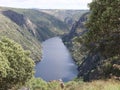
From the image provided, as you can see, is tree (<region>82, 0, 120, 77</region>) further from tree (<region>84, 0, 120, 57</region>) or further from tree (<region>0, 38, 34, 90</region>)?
tree (<region>0, 38, 34, 90</region>)

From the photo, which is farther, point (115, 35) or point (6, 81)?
point (6, 81)

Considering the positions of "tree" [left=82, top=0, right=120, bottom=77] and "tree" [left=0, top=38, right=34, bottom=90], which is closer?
"tree" [left=82, top=0, right=120, bottom=77]

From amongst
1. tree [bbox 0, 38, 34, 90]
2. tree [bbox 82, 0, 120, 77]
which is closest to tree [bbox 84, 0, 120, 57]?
tree [bbox 82, 0, 120, 77]

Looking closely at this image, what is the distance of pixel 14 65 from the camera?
59.2 m

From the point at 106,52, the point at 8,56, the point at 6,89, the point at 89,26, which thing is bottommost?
the point at 106,52

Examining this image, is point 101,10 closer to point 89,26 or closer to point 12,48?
point 89,26

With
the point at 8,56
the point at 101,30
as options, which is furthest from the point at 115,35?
the point at 8,56

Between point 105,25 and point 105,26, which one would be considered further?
point 105,26

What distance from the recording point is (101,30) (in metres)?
30.0

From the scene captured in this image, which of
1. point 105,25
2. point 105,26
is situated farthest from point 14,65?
point 105,25

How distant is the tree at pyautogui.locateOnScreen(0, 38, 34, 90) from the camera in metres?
57.2

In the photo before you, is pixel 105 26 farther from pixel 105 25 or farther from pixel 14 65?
pixel 14 65

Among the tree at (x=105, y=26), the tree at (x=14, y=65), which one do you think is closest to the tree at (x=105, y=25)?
the tree at (x=105, y=26)

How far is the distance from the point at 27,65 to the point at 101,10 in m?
36.8
